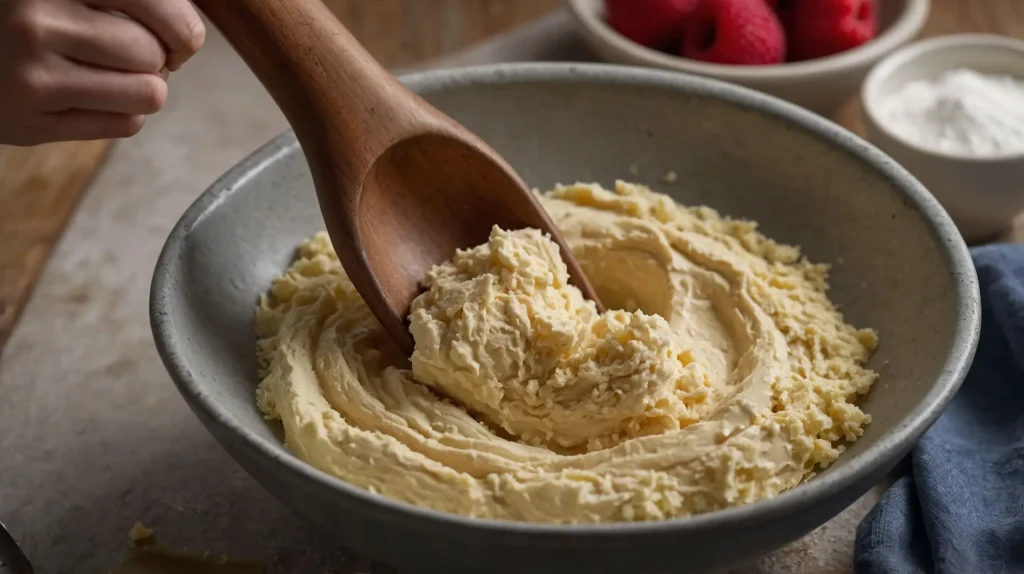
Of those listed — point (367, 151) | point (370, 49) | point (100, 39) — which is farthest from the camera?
point (370, 49)

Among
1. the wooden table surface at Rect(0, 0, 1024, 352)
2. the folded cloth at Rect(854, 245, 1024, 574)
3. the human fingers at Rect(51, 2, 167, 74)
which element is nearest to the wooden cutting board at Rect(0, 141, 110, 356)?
the wooden table surface at Rect(0, 0, 1024, 352)

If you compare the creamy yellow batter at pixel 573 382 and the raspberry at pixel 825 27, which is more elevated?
the raspberry at pixel 825 27

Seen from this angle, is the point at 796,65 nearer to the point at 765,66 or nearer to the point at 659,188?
the point at 765,66

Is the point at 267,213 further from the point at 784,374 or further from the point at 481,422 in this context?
the point at 784,374

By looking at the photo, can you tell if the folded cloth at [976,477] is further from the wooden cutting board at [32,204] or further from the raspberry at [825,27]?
the wooden cutting board at [32,204]

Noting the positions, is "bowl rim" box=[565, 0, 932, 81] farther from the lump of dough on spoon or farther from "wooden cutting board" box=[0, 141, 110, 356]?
"wooden cutting board" box=[0, 141, 110, 356]

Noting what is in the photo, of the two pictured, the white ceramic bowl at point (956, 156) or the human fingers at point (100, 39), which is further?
the white ceramic bowl at point (956, 156)

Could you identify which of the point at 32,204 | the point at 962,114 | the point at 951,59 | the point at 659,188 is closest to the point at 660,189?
the point at 659,188

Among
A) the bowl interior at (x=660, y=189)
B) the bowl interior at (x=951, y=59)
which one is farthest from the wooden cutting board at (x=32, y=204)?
the bowl interior at (x=951, y=59)
